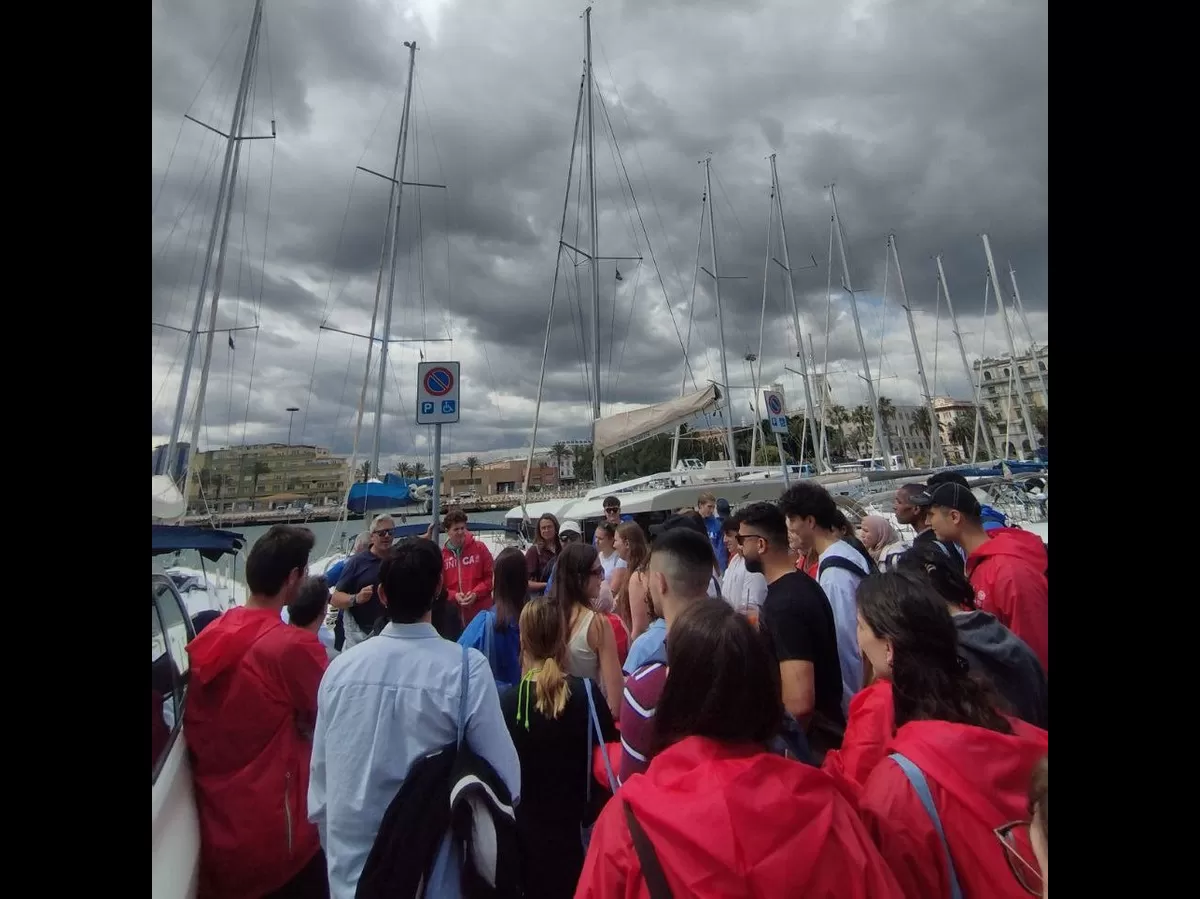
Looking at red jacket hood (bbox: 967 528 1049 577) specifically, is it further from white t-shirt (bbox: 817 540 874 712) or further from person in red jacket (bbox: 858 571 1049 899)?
person in red jacket (bbox: 858 571 1049 899)

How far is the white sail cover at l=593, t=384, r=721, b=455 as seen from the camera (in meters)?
14.7

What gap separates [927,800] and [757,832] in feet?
1.71

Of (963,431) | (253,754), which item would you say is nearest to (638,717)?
(253,754)

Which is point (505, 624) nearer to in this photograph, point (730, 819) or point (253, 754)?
point (253, 754)

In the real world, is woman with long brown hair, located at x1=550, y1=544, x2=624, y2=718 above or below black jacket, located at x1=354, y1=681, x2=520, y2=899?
above

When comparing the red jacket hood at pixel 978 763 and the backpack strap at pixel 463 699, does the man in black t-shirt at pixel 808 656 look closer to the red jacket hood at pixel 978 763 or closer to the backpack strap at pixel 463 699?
the red jacket hood at pixel 978 763

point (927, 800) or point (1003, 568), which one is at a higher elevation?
point (1003, 568)

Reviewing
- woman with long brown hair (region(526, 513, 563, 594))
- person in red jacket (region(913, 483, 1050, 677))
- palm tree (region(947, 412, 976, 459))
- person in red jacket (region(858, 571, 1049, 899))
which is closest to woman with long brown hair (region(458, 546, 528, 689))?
person in red jacket (region(858, 571, 1049, 899))

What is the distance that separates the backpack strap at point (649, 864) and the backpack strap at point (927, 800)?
669 millimetres

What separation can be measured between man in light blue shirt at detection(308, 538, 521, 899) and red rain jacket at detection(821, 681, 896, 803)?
3.67ft

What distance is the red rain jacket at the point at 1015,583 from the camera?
259cm

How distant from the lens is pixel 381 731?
1.85 metres
